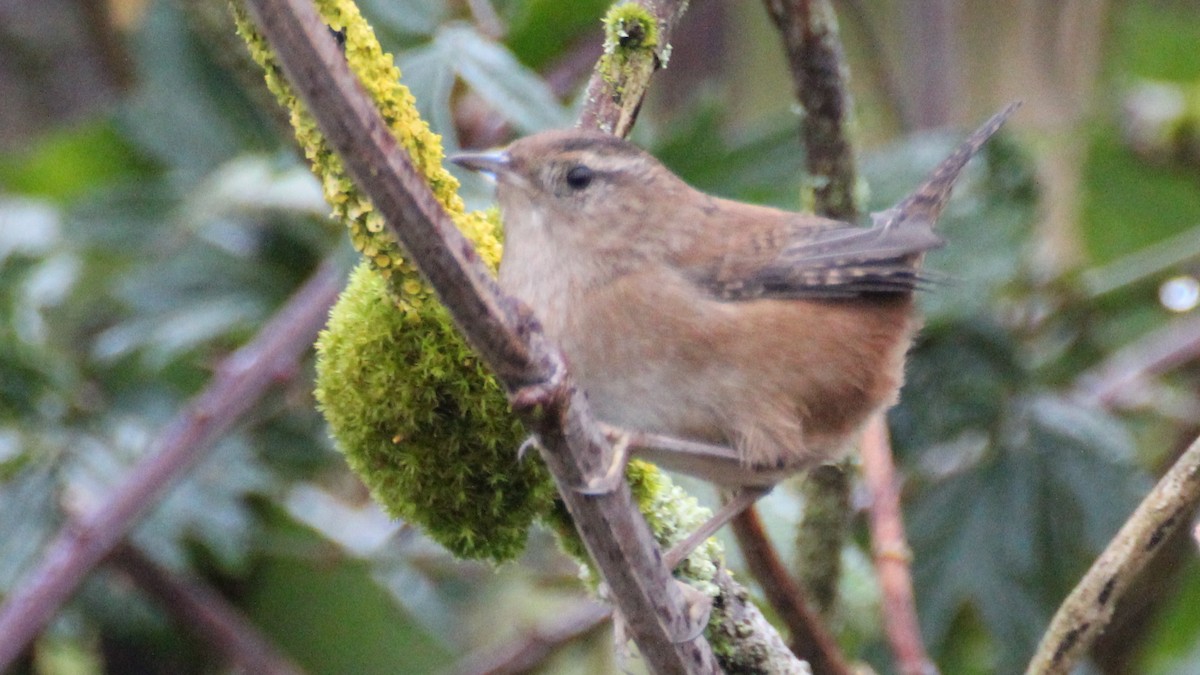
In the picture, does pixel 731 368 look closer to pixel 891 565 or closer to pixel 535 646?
pixel 891 565

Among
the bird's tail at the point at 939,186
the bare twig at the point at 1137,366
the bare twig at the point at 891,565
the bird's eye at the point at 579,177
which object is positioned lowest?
the bare twig at the point at 1137,366

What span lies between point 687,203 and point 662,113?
3017 millimetres

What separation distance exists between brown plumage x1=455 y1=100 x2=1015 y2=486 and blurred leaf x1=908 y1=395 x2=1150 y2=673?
1212mm

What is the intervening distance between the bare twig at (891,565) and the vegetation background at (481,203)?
9.7 inches

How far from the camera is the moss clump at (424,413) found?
1891 mm

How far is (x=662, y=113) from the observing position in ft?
18.2

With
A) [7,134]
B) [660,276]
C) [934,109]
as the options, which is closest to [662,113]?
[934,109]

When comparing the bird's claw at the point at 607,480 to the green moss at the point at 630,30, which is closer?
the bird's claw at the point at 607,480

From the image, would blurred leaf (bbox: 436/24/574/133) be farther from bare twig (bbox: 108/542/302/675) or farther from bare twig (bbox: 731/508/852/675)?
bare twig (bbox: 108/542/302/675)

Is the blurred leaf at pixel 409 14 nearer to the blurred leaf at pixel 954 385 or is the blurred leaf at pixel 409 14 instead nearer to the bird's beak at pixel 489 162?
the bird's beak at pixel 489 162

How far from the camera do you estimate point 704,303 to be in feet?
7.63

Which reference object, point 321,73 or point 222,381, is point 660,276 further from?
point 222,381

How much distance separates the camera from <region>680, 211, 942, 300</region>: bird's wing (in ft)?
8.05

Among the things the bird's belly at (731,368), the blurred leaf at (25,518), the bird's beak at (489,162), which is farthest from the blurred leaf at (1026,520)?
the blurred leaf at (25,518)
